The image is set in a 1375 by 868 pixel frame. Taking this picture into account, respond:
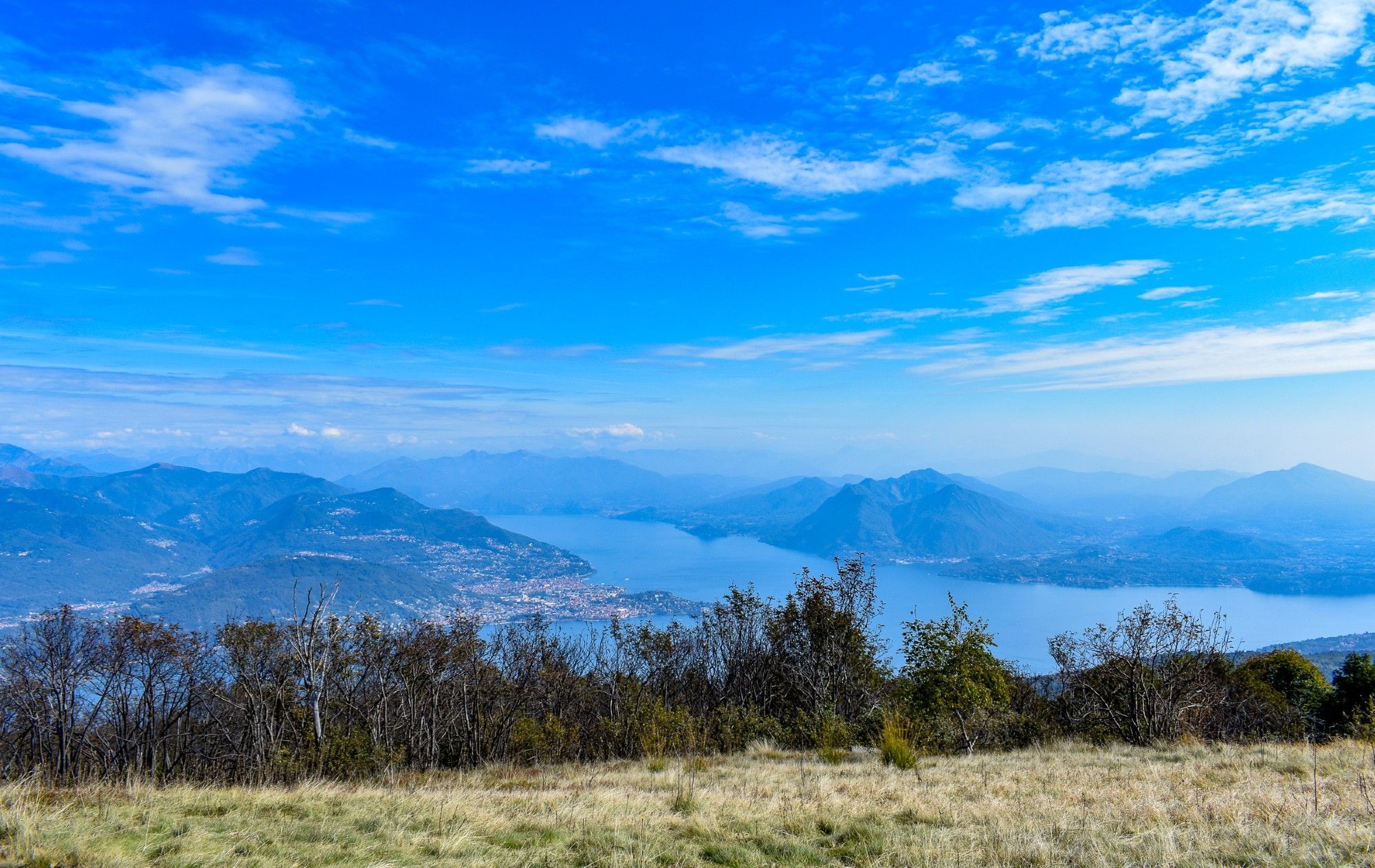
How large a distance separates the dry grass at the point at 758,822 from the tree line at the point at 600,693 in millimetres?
3559

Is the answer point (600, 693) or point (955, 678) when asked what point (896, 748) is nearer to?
point (955, 678)

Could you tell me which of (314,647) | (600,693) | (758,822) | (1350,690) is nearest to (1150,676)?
(758,822)

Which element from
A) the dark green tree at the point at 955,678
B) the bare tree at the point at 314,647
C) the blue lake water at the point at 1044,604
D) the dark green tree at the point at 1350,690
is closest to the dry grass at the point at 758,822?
the dark green tree at the point at 955,678

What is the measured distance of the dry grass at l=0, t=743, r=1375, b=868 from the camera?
5.12 meters

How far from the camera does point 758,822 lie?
6.61 m

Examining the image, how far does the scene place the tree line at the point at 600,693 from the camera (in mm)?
15797

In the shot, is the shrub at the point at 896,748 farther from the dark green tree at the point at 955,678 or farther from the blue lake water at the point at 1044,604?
the blue lake water at the point at 1044,604

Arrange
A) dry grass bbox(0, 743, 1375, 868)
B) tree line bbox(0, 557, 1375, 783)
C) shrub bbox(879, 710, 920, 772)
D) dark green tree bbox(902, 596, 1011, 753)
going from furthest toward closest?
tree line bbox(0, 557, 1375, 783) → dark green tree bbox(902, 596, 1011, 753) → shrub bbox(879, 710, 920, 772) → dry grass bbox(0, 743, 1375, 868)

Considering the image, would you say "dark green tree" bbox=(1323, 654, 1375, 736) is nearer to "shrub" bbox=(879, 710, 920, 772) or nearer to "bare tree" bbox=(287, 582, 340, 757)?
"shrub" bbox=(879, 710, 920, 772)

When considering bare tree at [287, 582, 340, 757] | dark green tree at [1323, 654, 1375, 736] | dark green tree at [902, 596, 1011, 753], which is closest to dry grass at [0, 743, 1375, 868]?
dark green tree at [902, 596, 1011, 753]

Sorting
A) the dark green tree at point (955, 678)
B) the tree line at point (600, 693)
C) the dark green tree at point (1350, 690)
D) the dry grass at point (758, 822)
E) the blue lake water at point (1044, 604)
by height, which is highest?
the dry grass at point (758, 822)

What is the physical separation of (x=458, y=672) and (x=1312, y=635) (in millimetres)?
184218

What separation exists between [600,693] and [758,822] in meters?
21.3

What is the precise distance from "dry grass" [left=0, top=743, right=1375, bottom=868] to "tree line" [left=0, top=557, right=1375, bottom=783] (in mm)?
3559
